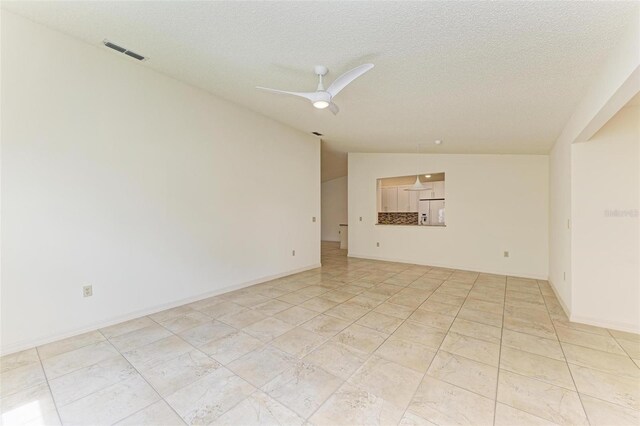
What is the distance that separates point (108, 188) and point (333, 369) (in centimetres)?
292

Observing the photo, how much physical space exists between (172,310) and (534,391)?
3.63m

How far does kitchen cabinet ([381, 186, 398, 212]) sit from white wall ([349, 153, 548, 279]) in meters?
1.84

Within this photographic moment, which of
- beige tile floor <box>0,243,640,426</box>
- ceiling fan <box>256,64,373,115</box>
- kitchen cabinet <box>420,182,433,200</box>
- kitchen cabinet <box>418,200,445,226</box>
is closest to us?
beige tile floor <box>0,243,640,426</box>

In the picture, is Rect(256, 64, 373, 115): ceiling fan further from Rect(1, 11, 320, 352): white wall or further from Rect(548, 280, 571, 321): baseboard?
Rect(548, 280, 571, 321): baseboard

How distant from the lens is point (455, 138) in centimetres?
437

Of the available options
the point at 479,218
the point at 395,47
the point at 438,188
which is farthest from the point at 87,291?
the point at 438,188

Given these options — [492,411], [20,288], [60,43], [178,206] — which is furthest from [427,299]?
[60,43]

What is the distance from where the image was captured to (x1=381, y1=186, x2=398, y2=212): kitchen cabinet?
8.45 meters

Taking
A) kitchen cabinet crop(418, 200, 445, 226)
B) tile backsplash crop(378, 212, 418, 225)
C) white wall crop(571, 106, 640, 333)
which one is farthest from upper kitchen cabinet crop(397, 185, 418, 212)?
white wall crop(571, 106, 640, 333)

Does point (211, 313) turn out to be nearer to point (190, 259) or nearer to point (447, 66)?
point (190, 259)

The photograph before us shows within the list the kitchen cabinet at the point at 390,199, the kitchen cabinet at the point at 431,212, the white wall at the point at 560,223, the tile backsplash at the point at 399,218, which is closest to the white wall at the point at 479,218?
the white wall at the point at 560,223

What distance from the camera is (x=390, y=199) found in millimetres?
8609

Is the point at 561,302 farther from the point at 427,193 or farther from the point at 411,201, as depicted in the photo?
the point at 411,201

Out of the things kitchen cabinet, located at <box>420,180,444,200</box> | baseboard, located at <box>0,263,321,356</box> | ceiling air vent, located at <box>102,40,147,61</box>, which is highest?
ceiling air vent, located at <box>102,40,147,61</box>
